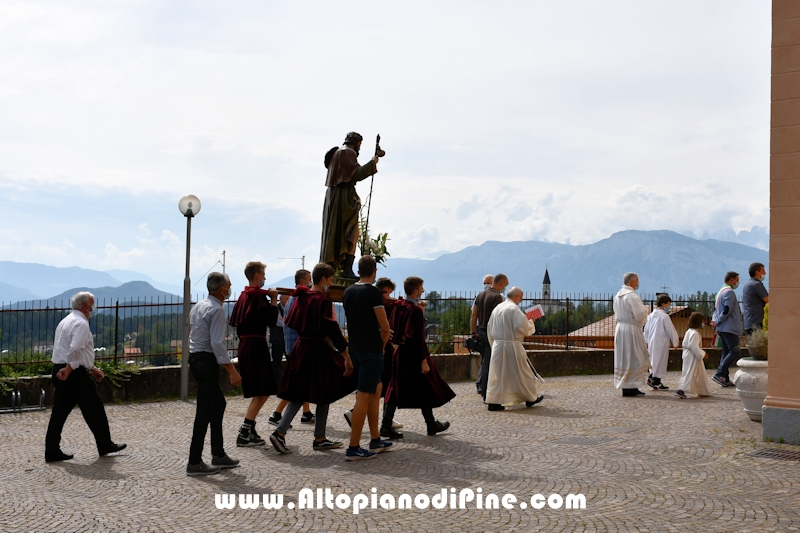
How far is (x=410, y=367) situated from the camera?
931 cm

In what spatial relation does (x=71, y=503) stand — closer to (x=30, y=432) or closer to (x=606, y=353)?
(x=30, y=432)

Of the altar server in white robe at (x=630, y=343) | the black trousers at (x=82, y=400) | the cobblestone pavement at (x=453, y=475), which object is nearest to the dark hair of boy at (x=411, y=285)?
the cobblestone pavement at (x=453, y=475)

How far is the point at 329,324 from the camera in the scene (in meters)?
8.20

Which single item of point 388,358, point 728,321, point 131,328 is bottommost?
point 388,358

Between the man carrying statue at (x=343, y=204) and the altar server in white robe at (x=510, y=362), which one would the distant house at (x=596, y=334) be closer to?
the man carrying statue at (x=343, y=204)

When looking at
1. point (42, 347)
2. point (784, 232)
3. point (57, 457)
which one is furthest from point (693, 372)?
point (42, 347)

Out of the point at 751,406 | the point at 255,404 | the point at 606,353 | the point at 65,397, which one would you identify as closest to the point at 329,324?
the point at 255,404

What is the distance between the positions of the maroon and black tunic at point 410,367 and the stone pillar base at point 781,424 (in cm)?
340

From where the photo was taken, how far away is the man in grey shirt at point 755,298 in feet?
43.7

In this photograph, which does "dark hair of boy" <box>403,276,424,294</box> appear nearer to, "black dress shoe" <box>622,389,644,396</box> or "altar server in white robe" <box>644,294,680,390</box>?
"black dress shoe" <box>622,389,644,396</box>

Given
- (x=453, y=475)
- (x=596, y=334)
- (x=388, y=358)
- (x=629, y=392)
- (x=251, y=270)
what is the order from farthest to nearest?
(x=596, y=334) → (x=629, y=392) → (x=388, y=358) → (x=251, y=270) → (x=453, y=475)

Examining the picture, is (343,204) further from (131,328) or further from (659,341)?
(659,341)

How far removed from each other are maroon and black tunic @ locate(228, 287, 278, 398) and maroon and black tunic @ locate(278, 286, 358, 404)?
15.1 inches

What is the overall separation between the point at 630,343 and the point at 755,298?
2333 mm
